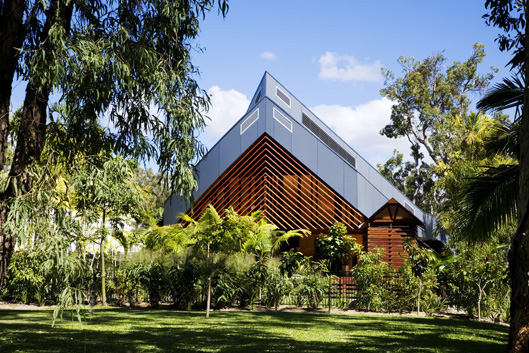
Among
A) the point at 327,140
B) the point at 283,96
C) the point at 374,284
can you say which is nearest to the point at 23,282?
the point at 374,284

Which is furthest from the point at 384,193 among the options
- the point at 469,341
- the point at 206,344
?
the point at 206,344

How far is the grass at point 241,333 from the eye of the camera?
8.66m

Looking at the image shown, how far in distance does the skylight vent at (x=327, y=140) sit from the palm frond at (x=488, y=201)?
1610cm

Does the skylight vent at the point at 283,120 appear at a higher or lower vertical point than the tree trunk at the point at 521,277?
higher

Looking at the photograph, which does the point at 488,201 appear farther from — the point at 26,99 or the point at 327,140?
the point at 327,140

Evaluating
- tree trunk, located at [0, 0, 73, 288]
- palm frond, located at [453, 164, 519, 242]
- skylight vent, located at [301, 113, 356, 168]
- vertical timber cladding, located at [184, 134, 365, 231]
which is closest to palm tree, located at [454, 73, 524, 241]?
palm frond, located at [453, 164, 519, 242]

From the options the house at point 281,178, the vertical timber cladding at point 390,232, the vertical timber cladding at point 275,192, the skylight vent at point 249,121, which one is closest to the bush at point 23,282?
the house at point 281,178

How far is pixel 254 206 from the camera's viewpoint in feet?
75.0

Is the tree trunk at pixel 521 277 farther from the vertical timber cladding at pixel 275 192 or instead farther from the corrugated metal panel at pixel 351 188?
the vertical timber cladding at pixel 275 192

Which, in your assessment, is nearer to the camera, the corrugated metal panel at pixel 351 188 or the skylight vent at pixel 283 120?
the corrugated metal panel at pixel 351 188

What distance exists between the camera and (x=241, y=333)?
1026 cm

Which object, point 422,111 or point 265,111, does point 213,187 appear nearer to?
point 265,111

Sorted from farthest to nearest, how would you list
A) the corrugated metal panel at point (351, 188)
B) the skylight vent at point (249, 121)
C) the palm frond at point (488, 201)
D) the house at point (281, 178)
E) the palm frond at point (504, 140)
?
the skylight vent at point (249, 121), the house at point (281, 178), the corrugated metal panel at point (351, 188), the palm frond at point (504, 140), the palm frond at point (488, 201)

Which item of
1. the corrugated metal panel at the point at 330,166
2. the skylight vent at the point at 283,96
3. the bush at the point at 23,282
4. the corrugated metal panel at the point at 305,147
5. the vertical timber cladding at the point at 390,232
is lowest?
the bush at the point at 23,282
